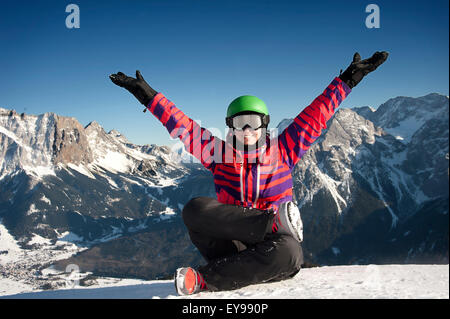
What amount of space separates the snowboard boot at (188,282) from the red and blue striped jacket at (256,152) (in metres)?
1.44

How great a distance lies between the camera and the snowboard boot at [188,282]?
4.21m

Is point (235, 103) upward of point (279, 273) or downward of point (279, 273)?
upward

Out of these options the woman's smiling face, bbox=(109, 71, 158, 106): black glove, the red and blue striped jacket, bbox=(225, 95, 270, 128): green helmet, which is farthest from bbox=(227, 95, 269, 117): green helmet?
bbox=(109, 71, 158, 106): black glove

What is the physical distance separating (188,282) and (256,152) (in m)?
2.44

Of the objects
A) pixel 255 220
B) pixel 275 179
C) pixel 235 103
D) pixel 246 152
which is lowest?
pixel 255 220

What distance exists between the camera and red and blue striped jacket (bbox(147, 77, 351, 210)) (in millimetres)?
5324

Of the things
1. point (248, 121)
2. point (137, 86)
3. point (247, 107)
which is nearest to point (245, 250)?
point (248, 121)

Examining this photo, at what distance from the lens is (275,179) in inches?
212

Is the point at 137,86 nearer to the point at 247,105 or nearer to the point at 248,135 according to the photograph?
the point at 247,105
